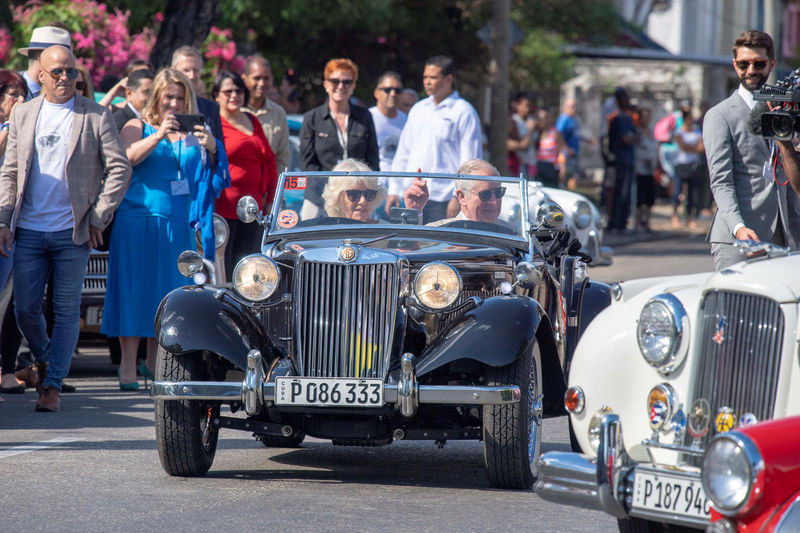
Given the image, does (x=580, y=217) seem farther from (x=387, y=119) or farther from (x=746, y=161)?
(x=746, y=161)

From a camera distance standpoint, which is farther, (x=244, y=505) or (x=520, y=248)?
(x=520, y=248)

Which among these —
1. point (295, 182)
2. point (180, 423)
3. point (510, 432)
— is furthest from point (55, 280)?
point (510, 432)

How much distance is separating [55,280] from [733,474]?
5449 mm

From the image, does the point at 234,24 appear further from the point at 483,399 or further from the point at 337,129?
the point at 483,399

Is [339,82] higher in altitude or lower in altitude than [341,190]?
higher

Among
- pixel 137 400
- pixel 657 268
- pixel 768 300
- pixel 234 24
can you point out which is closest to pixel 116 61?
pixel 234 24

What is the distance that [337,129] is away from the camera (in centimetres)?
1087

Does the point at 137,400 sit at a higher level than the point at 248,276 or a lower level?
lower

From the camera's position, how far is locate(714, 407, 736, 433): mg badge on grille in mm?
4504

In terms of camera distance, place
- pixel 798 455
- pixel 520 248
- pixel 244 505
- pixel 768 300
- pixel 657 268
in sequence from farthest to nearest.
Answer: pixel 657 268
pixel 520 248
pixel 244 505
pixel 768 300
pixel 798 455

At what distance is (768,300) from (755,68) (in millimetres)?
2995

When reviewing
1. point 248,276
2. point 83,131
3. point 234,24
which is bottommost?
point 248,276

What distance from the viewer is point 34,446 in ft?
24.3

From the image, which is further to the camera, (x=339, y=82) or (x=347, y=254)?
(x=339, y=82)
